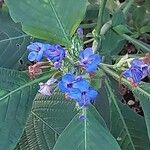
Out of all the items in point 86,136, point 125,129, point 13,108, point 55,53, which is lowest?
point 125,129

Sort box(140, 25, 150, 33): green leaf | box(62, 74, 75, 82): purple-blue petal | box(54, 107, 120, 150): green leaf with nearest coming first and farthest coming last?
1. box(62, 74, 75, 82): purple-blue petal
2. box(54, 107, 120, 150): green leaf
3. box(140, 25, 150, 33): green leaf

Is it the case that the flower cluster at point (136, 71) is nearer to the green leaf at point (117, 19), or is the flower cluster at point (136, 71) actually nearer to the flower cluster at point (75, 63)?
the flower cluster at point (75, 63)

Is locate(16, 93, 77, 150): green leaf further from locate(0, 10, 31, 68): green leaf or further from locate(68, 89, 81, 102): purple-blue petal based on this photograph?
locate(68, 89, 81, 102): purple-blue petal

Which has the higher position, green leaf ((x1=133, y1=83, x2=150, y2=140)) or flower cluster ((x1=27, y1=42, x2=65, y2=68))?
flower cluster ((x1=27, y1=42, x2=65, y2=68))

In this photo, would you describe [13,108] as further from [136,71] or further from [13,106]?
[136,71]

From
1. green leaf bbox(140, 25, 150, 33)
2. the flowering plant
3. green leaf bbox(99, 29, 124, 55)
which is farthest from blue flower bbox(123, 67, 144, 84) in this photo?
green leaf bbox(140, 25, 150, 33)

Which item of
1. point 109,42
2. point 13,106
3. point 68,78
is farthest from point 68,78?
point 109,42

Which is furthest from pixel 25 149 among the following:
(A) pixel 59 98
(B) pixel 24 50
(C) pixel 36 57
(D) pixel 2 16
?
(C) pixel 36 57
